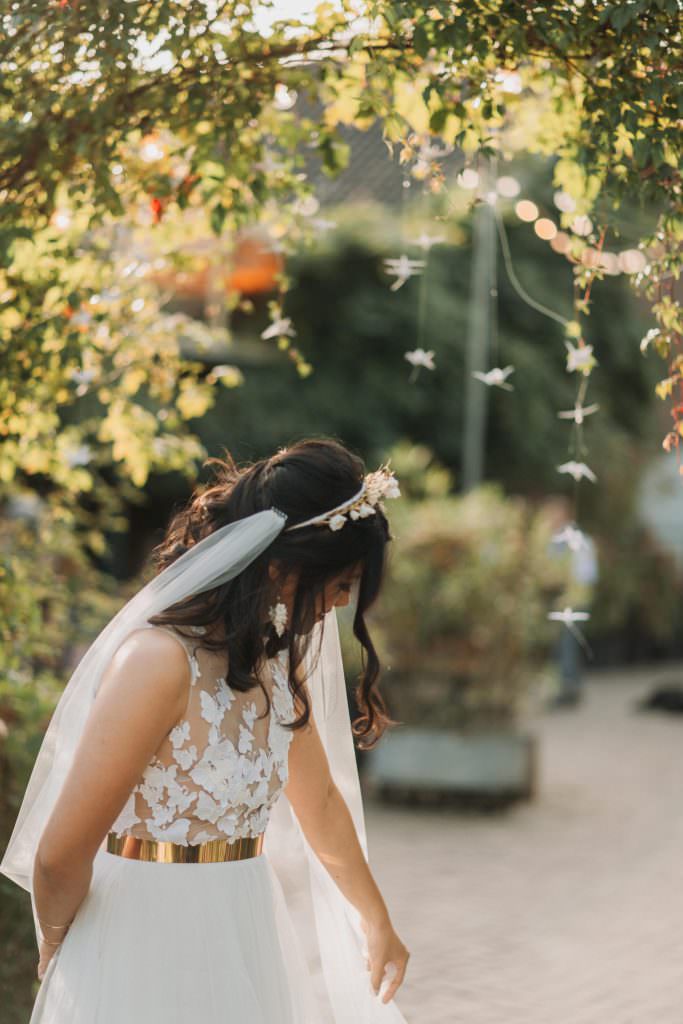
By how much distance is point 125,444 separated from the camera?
17.5 ft

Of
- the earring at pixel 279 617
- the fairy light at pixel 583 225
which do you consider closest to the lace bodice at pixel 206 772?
the earring at pixel 279 617

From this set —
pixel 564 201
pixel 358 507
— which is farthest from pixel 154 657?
pixel 564 201

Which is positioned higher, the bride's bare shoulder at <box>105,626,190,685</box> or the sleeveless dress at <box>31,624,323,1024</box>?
the bride's bare shoulder at <box>105,626,190,685</box>

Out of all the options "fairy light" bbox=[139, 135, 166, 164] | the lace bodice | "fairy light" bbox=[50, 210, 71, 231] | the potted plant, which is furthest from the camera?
the potted plant

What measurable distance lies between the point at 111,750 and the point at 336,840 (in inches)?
31.9

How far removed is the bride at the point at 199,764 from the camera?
7.80ft

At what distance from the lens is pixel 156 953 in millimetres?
2504

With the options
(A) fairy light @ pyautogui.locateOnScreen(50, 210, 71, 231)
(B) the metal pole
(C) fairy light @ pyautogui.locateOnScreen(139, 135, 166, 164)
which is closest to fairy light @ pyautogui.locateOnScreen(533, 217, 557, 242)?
(B) the metal pole

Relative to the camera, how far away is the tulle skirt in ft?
8.13

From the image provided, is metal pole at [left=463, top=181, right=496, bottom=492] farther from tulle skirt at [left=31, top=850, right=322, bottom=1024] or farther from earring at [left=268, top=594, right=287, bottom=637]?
tulle skirt at [left=31, top=850, right=322, bottom=1024]

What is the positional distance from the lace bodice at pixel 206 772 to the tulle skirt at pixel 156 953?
0.25 feet

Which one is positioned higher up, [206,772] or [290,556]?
[290,556]

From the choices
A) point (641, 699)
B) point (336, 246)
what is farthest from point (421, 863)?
point (336, 246)

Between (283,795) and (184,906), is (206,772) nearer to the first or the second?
(184,906)
